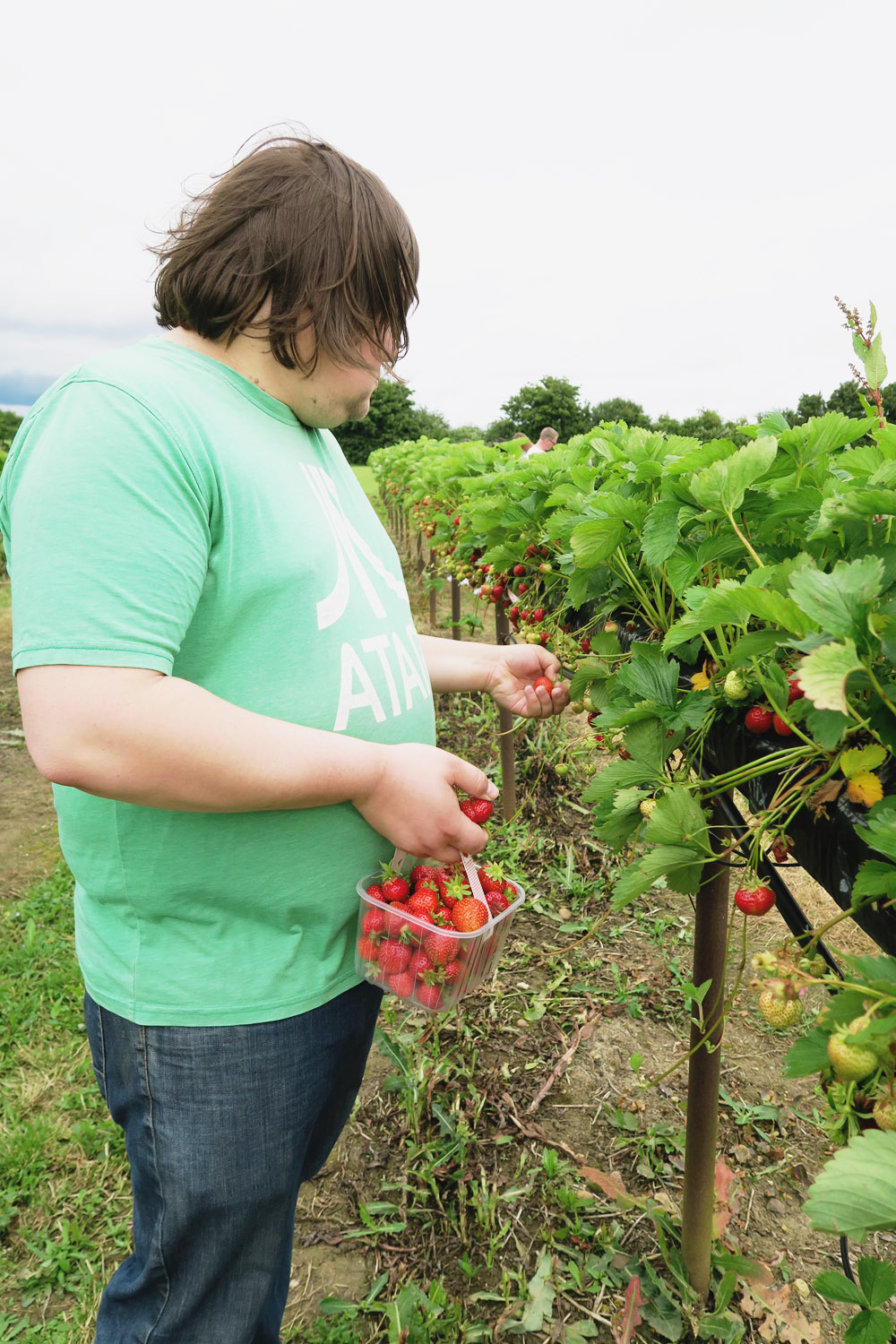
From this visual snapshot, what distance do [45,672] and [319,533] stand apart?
1.37ft

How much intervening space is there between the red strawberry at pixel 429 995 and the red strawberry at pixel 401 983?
26mm

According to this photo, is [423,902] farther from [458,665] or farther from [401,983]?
[458,665]

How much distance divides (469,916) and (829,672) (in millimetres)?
804

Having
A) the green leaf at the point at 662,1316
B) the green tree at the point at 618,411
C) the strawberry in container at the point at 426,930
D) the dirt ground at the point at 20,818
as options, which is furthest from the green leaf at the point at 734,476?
the green tree at the point at 618,411

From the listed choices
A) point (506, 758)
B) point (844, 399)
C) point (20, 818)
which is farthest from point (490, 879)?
point (844, 399)

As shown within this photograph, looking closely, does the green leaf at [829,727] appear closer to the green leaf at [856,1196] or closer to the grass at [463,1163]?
the green leaf at [856,1196]

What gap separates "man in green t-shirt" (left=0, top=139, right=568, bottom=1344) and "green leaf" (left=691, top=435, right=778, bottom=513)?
19.3 inches

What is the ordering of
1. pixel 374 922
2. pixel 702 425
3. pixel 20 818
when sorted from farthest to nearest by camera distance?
1. pixel 702 425
2. pixel 20 818
3. pixel 374 922

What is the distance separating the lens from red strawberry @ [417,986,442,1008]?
4.20 feet

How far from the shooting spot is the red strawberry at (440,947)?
1.23 metres

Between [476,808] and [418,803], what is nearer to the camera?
[418,803]

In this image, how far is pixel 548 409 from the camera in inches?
1966

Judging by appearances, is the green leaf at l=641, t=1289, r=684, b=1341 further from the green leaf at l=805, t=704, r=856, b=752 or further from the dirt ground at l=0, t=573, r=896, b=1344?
the green leaf at l=805, t=704, r=856, b=752

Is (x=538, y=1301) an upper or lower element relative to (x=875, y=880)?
lower
